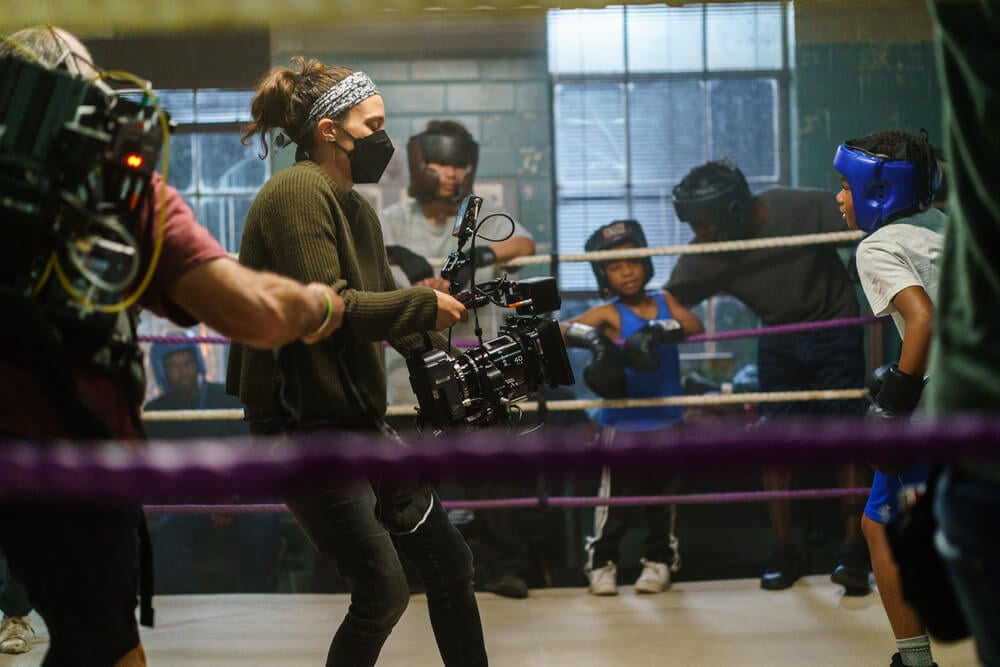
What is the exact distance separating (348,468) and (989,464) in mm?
538

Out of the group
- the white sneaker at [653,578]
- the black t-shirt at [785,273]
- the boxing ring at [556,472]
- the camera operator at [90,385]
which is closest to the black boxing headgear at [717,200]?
the black t-shirt at [785,273]

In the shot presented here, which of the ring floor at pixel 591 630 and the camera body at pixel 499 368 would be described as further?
the ring floor at pixel 591 630

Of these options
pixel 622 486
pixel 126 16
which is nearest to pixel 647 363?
pixel 622 486

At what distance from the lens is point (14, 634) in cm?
283

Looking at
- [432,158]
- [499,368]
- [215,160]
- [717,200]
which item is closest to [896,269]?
[499,368]

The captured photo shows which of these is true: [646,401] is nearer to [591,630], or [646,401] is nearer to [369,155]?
[591,630]

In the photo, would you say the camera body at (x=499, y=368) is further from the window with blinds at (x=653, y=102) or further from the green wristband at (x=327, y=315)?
the window with blinds at (x=653, y=102)

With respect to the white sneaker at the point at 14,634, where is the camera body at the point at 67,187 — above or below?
above

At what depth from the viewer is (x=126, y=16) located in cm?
137

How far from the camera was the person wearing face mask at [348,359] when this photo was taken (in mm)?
1735

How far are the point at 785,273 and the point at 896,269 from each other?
6.33 ft

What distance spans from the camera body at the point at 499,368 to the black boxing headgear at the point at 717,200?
215 cm

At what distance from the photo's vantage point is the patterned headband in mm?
1919

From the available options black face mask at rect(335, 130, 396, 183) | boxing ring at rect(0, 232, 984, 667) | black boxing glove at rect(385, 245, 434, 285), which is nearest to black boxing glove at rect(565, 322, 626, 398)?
boxing ring at rect(0, 232, 984, 667)
